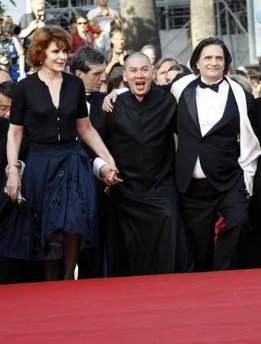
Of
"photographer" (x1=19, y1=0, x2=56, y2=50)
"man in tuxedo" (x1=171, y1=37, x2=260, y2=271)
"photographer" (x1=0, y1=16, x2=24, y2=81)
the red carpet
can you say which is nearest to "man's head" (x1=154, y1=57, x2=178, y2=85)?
"photographer" (x1=19, y1=0, x2=56, y2=50)

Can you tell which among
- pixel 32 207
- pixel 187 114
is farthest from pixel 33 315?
pixel 187 114

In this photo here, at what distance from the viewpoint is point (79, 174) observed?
27.0 feet

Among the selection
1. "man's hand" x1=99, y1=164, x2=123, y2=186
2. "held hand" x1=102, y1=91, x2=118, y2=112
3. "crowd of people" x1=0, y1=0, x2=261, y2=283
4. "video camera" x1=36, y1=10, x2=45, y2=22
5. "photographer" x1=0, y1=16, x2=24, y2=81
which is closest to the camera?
"crowd of people" x1=0, y1=0, x2=261, y2=283

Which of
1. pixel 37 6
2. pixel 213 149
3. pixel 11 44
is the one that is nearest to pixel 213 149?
pixel 213 149

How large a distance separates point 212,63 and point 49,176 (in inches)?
55.4

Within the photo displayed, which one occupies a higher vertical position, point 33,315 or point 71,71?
point 71,71

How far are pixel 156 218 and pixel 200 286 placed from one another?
4.75 feet

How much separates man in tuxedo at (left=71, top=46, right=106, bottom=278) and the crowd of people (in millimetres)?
14

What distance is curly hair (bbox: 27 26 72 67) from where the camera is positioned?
27.1 ft

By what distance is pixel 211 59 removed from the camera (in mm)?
8648

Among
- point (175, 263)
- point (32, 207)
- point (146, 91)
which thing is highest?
point (146, 91)

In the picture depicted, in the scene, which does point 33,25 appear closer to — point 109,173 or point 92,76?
point 92,76

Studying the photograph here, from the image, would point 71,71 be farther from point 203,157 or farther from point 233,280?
point 233,280

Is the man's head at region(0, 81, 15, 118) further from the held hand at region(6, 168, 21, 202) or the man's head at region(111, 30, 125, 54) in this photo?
the man's head at region(111, 30, 125, 54)
